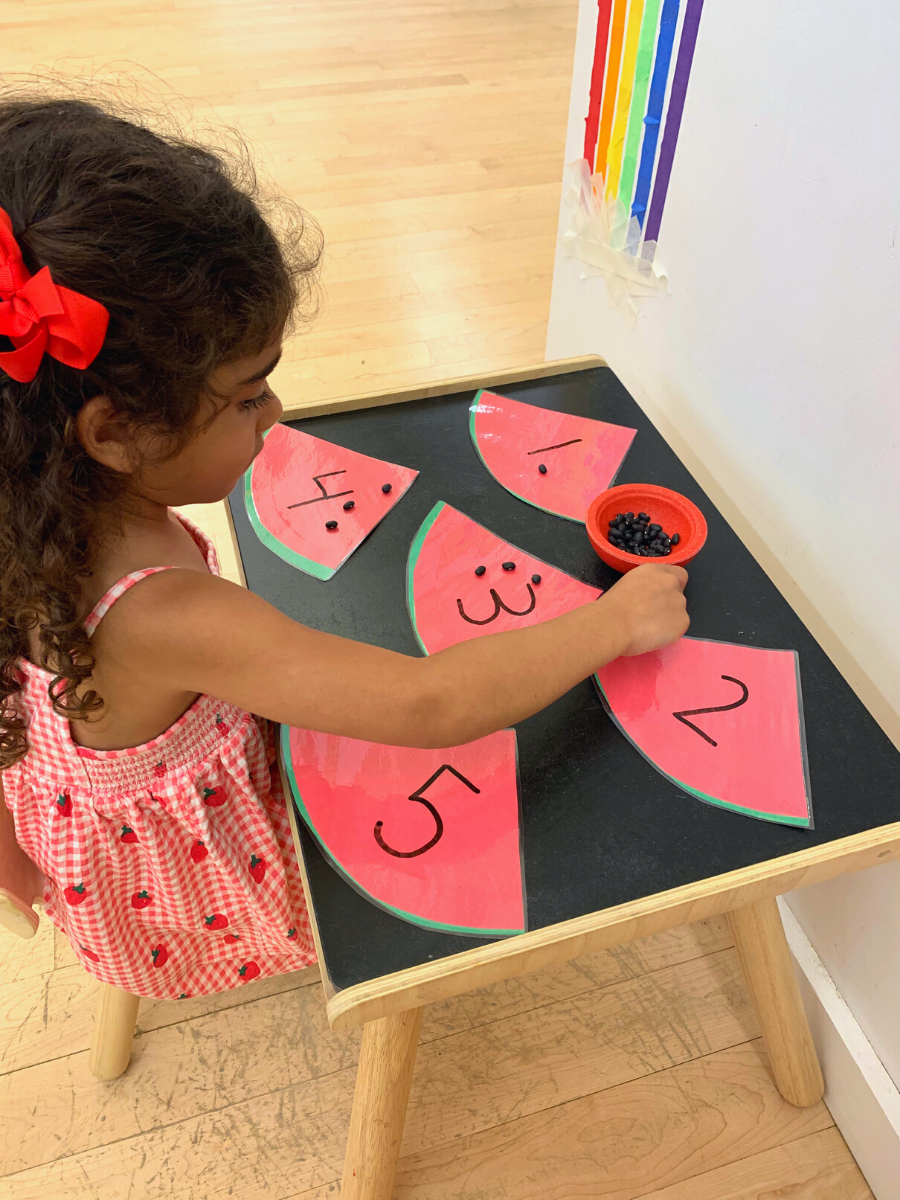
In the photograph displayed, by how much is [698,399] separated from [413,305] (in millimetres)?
1255

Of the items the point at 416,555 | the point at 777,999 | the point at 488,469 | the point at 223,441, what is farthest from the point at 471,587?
the point at 777,999

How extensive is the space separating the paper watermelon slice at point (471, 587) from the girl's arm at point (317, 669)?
9 cm

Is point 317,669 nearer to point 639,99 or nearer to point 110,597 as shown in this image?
point 110,597

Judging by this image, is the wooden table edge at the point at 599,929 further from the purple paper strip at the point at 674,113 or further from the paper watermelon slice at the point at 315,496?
the purple paper strip at the point at 674,113

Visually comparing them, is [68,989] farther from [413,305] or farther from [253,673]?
[413,305]

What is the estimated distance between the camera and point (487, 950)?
608mm

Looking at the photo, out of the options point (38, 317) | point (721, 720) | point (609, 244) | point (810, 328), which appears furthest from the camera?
point (609, 244)

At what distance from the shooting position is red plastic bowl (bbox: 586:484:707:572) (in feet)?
2.74

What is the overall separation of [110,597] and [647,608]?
0.41 metres

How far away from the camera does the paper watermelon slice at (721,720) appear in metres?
0.69

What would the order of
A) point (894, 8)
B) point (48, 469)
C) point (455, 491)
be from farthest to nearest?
point (455, 491), point (894, 8), point (48, 469)

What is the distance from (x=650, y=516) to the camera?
2.96 feet

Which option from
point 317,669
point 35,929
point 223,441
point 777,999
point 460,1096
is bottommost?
point 460,1096

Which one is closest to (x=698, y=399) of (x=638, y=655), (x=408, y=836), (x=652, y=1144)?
(x=638, y=655)
